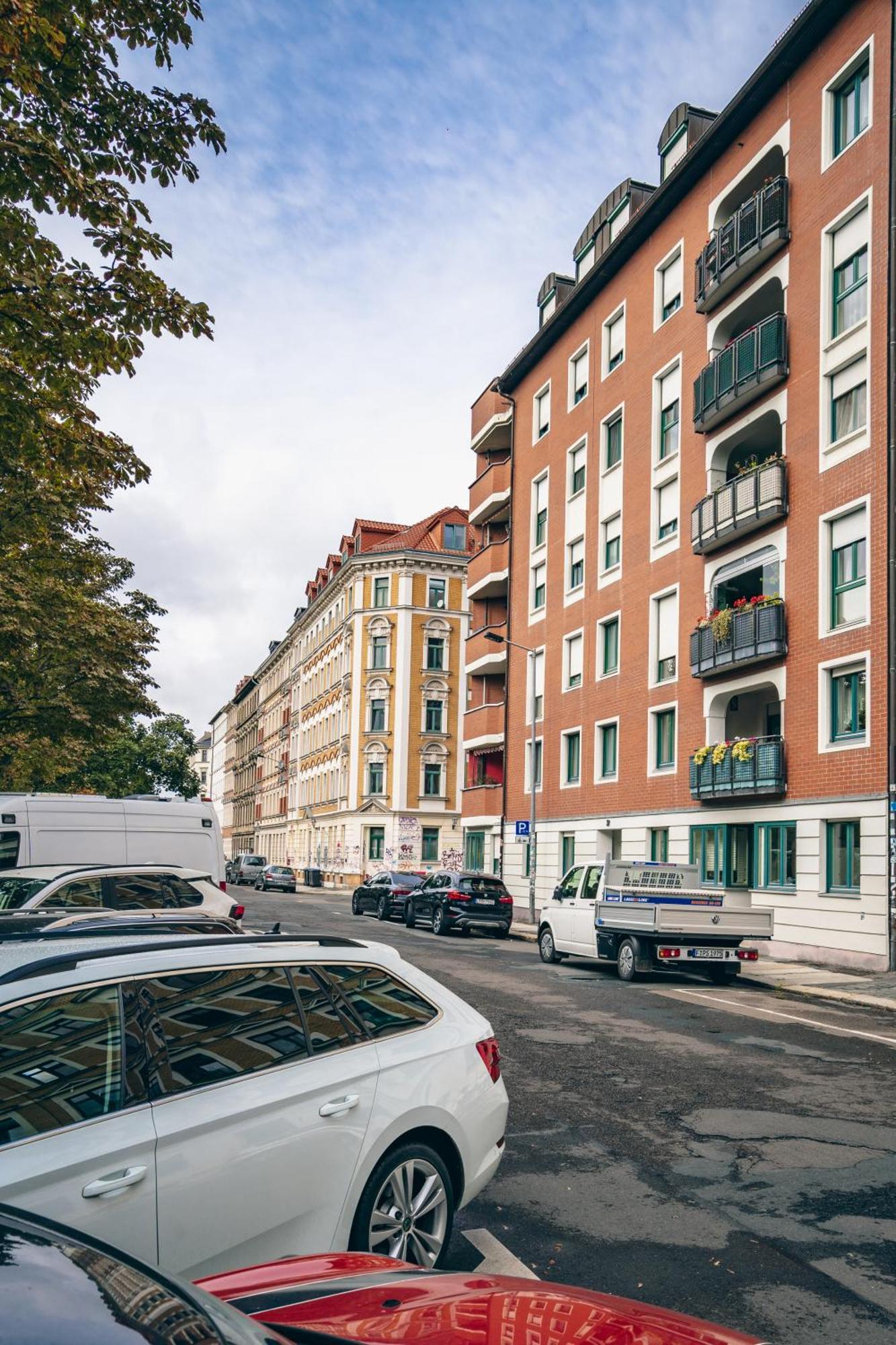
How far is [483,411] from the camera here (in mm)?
46062

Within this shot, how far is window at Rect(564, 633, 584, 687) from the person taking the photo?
3647 cm

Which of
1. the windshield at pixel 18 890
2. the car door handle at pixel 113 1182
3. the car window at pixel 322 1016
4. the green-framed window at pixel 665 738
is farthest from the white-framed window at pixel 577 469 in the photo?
the car door handle at pixel 113 1182

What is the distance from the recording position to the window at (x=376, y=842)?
60.7 m

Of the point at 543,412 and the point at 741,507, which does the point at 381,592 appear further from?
the point at 741,507

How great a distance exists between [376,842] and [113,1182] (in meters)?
58.2

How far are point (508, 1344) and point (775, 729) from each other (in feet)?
86.5

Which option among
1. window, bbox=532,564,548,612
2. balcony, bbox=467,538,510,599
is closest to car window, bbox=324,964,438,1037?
window, bbox=532,564,548,612

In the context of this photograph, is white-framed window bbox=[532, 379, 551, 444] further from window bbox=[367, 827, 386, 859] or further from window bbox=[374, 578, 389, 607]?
window bbox=[367, 827, 386, 859]

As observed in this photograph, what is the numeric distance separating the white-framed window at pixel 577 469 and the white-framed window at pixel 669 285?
5.51m

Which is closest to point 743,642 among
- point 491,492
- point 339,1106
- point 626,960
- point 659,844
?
point 659,844

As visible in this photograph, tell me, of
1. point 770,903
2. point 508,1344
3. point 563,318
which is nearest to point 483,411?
point 563,318

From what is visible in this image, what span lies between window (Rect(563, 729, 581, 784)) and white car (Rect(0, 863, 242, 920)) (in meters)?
23.3

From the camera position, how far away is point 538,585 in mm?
40406

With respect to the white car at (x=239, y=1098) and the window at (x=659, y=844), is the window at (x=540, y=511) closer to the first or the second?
the window at (x=659, y=844)
